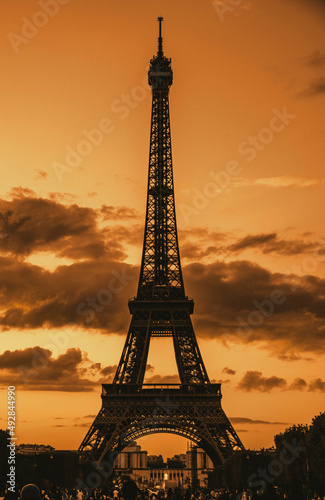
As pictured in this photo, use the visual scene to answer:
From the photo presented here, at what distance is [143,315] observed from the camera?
90.0 m

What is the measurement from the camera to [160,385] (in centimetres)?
9081

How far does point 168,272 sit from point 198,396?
14216 mm

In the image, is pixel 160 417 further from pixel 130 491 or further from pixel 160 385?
pixel 130 491

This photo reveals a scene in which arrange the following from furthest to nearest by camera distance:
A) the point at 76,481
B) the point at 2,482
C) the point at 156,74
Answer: the point at 156,74, the point at 76,481, the point at 2,482

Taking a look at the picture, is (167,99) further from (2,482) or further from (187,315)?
(2,482)

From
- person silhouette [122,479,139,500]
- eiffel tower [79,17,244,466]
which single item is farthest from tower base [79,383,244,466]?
person silhouette [122,479,139,500]

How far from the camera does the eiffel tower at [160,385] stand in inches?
3388

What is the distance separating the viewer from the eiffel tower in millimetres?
86062

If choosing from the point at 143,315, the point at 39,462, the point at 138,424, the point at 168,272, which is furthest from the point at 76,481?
the point at 168,272

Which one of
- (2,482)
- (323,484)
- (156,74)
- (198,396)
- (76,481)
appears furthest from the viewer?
(156,74)

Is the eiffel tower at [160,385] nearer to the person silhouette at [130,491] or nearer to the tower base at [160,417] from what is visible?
the tower base at [160,417]

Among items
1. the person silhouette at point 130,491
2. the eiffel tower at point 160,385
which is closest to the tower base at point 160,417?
the eiffel tower at point 160,385

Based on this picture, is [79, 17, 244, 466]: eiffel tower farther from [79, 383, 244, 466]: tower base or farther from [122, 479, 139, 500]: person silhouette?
[122, 479, 139, 500]: person silhouette

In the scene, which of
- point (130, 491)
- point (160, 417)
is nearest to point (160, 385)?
point (160, 417)
